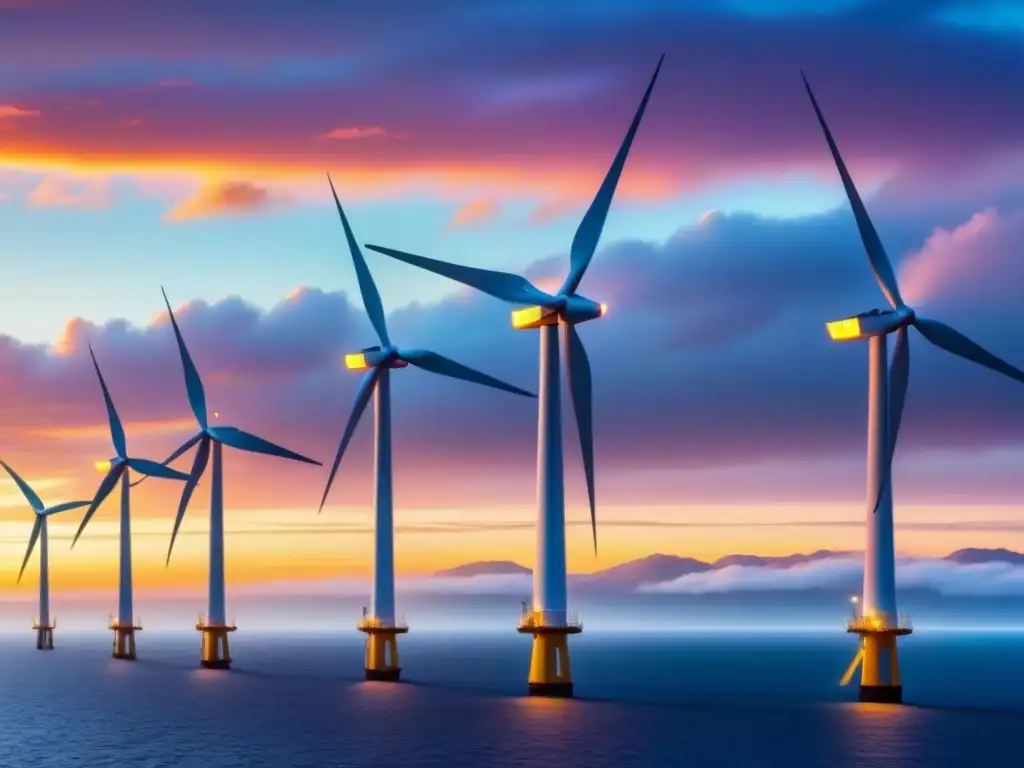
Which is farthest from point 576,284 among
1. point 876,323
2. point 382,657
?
point 382,657

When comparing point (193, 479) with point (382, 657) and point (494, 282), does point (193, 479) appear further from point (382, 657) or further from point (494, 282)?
point (494, 282)

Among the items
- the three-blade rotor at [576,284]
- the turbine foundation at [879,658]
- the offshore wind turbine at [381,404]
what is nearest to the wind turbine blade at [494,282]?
the three-blade rotor at [576,284]

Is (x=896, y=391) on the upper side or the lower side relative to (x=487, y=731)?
upper

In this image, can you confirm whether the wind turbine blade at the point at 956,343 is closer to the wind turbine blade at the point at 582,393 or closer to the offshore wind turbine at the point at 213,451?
the wind turbine blade at the point at 582,393

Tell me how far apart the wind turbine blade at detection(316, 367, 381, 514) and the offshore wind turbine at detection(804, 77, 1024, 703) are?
42.8 meters

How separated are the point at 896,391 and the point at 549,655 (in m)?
33.2

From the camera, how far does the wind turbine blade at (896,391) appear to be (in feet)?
389

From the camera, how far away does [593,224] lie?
127 metres

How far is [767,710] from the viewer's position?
153500mm

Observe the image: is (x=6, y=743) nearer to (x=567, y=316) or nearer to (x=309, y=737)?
(x=309, y=737)

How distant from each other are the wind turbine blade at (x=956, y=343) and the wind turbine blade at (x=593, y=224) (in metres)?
25.1

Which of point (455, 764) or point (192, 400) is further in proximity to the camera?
point (192, 400)

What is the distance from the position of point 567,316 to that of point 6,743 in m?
52.8

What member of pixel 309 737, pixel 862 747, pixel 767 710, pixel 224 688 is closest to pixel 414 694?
pixel 224 688
